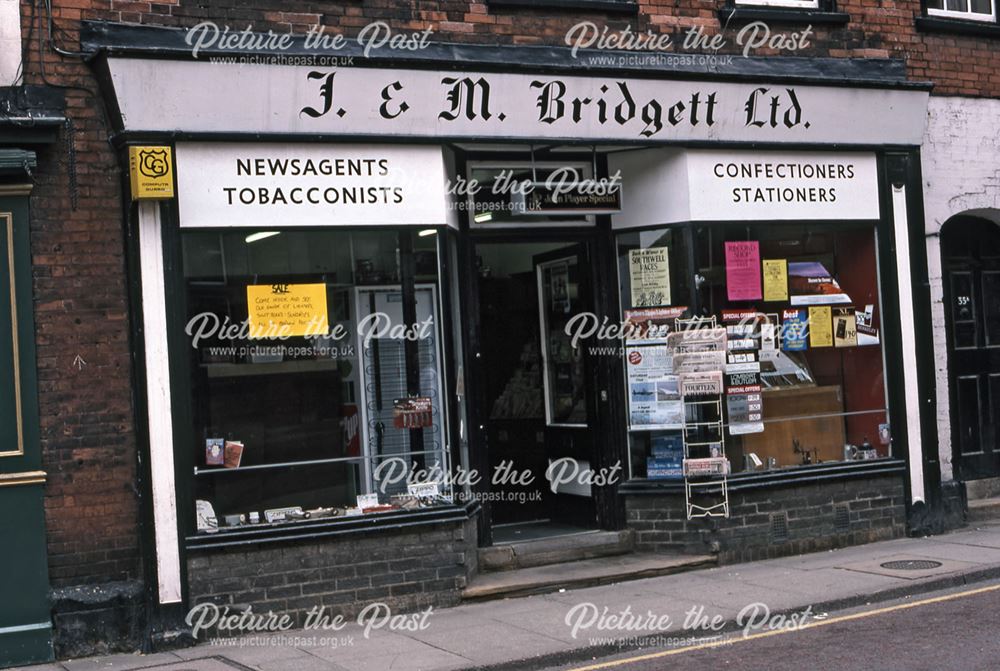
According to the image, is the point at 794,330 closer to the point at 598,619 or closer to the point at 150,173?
the point at 598,619

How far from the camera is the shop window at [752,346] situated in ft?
35.1

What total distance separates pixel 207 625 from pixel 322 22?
4.77 m

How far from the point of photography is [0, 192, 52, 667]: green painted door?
8.11m

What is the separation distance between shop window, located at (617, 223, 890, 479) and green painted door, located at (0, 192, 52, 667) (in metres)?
5.30

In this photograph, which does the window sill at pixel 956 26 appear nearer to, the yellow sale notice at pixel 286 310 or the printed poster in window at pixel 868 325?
the printed poster in window at pixel 868 325

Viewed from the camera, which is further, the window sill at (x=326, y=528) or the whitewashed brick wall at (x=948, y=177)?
the whitewashed brick wall at (x=948, y=177)

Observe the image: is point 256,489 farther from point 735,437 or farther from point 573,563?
point 735,437

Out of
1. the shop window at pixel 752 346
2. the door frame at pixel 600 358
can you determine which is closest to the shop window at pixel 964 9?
the shop window at pixel 752 346

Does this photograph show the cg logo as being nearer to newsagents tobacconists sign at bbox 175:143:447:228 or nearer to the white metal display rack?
newsagents tobacconists sign at bbox 175:143:447:228

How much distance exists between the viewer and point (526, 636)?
825 cm

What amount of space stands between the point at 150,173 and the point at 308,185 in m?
1.26

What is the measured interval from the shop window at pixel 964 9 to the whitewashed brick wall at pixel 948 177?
0.92m

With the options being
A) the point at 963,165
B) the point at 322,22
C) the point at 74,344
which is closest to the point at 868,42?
the point at 963,165

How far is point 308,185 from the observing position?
9.16 m
